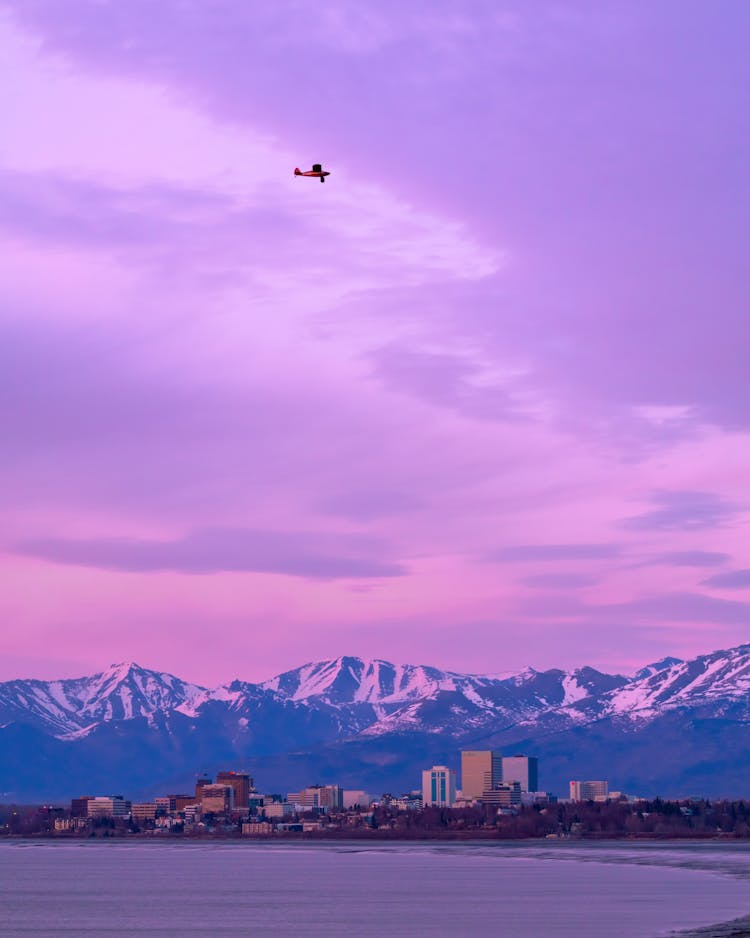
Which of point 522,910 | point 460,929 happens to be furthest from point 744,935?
point 522,910

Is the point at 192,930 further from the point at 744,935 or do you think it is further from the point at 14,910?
the point at 744,935

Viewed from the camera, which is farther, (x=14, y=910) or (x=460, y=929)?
(x=14, y=910)

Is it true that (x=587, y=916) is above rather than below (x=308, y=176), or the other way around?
below

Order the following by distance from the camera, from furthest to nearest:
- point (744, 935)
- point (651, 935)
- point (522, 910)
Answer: point (522, 910)
point (651, 935)
point (744, 935)

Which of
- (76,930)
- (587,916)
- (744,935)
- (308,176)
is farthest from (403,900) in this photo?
(308,176)

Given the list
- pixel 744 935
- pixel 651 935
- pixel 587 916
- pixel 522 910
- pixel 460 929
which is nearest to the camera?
pixel 744 935

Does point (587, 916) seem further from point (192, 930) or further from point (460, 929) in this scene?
point (192, 930)

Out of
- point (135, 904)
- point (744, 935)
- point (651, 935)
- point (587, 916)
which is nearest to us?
point (744, 935)

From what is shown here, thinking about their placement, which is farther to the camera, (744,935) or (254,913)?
(254,913)

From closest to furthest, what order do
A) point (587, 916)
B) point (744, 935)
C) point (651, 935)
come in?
point (744, 935), point (651, 935), point (587, 916)
